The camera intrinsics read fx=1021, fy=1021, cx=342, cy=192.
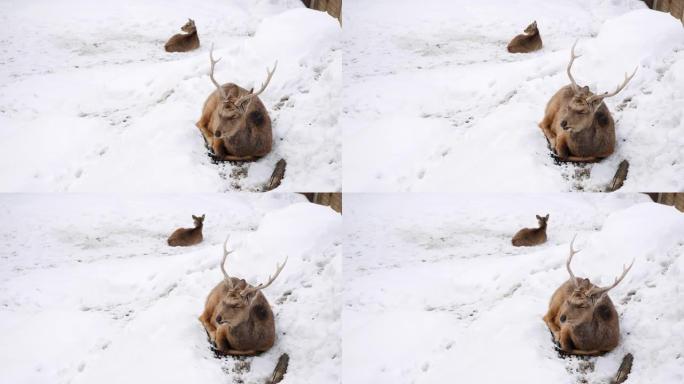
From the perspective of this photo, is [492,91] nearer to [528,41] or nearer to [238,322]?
[528,41]

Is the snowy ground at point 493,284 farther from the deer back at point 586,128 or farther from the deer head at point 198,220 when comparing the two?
the deer head at point 198,220

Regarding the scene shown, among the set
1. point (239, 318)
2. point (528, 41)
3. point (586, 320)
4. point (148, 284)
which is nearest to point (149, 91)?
point (148, 284)

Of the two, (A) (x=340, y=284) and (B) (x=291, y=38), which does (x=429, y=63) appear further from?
(A) (x=340, y=284)

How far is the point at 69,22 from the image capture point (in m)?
4.62

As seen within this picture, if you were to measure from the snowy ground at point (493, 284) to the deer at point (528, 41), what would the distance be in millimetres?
663

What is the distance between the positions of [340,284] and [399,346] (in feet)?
1.17

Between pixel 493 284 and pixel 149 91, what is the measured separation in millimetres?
1690

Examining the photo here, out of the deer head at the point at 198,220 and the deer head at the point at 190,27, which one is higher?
the deer head at the point at 190,27

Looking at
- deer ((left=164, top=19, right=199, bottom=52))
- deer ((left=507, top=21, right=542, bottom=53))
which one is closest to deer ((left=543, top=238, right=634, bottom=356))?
deer ((left=507, top=21, right=542, bottom=53))

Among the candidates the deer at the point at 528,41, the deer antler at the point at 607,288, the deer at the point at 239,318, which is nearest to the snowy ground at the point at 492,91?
the deer at the point at 528,41

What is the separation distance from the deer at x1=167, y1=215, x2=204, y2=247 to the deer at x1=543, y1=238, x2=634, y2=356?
Result: 1.54m

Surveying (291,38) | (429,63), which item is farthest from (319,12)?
(429,63)

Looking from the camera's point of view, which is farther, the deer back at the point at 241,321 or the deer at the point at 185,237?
the deer at the point at 185,237

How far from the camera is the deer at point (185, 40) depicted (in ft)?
14.7
